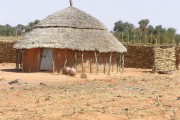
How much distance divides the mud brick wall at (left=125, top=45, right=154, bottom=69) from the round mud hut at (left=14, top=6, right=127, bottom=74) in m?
4.34

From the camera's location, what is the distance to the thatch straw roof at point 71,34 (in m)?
22.3

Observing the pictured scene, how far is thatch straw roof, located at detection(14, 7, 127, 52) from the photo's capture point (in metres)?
22.3

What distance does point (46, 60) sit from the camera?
22844 mm

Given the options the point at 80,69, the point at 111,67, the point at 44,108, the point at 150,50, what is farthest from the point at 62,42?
the point at 44,108

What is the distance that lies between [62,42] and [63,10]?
3.84m

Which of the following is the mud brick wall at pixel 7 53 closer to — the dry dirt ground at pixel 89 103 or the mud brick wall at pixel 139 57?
the mud brick wall at pixel 139 57

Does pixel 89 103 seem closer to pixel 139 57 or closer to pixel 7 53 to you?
pixel 139 57

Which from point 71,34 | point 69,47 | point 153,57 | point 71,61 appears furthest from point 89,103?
point 153,57

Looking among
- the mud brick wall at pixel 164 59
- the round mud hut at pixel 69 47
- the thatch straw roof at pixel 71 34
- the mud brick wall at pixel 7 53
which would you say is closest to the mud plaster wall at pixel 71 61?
the round mud hut at pixel 69 47

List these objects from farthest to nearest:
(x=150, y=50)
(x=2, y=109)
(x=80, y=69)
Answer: (x=150, y=50) → (x=80, y=69) → (x=2, y=109)

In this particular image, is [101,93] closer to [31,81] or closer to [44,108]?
[44,108]

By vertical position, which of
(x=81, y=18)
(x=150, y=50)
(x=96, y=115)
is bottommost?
(x=96, y=115)

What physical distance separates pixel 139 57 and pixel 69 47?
8725 millimetres

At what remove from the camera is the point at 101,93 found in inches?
537
